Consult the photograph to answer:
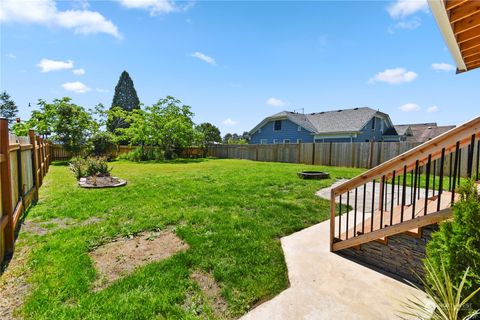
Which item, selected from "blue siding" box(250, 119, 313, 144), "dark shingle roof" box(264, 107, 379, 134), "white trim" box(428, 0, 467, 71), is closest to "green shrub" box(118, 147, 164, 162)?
"blue siding" box(250, 119, 313, 144)

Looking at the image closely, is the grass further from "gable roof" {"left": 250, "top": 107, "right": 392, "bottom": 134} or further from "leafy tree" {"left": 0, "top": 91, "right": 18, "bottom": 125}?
"leafy tree" {"left": 0, "top": 91, "right": 18, "bottom": 125}

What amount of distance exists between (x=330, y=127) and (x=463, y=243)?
2159 centimetres

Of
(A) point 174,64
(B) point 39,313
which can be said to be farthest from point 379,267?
(A) point 174,64

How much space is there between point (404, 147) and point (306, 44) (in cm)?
756

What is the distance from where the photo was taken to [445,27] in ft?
7.63

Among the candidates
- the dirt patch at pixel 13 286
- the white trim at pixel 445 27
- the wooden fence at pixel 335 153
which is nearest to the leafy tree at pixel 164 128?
the wooden fence at pixel 335 153

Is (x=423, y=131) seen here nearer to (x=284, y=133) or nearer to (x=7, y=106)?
(x=284, y=133)

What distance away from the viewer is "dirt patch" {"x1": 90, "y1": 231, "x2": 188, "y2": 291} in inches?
111

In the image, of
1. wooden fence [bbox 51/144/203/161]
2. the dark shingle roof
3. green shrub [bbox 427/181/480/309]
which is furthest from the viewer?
the dark shingle roof

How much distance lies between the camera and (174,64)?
1396 centimetres

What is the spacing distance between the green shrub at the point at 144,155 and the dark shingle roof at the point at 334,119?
11606 millimetres

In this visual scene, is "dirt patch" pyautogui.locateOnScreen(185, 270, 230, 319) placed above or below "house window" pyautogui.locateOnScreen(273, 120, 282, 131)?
below

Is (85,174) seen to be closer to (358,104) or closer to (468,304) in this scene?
(468,304)

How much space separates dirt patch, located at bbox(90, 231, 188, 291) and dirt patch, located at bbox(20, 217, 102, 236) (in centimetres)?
125
